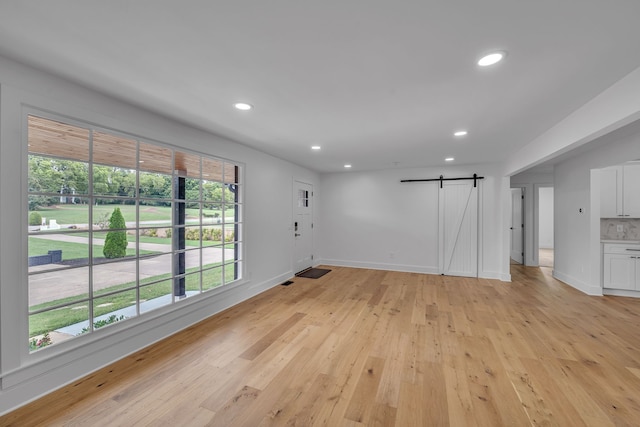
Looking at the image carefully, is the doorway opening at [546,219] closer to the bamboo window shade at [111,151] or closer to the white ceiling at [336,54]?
the white ceiling at [336,54]

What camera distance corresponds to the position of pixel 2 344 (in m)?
1.75

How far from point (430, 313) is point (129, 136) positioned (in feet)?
14.1

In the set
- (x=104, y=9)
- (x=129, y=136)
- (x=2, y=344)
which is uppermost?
(x=104, y=9)

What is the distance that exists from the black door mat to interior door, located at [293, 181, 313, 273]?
124 millimetres

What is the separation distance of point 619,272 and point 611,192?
1415 mm

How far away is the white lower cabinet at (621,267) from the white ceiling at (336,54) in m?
3.12

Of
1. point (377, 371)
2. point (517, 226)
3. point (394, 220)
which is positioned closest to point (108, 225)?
point (377, 371)

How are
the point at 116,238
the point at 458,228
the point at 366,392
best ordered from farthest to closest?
the point at 458,228, the point at 116,238, the point at 366,392

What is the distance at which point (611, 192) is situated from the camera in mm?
4523

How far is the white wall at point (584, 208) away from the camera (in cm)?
380

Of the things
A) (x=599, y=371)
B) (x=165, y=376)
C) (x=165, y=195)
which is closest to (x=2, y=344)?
(x=165, y=376)

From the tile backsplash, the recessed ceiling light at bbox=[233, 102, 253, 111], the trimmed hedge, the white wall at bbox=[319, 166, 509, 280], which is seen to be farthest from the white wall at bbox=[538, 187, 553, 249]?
the trimmed hedge

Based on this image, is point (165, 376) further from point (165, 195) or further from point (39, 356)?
point (165, 195)

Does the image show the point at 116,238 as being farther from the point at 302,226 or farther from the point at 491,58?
the point at 302,226
